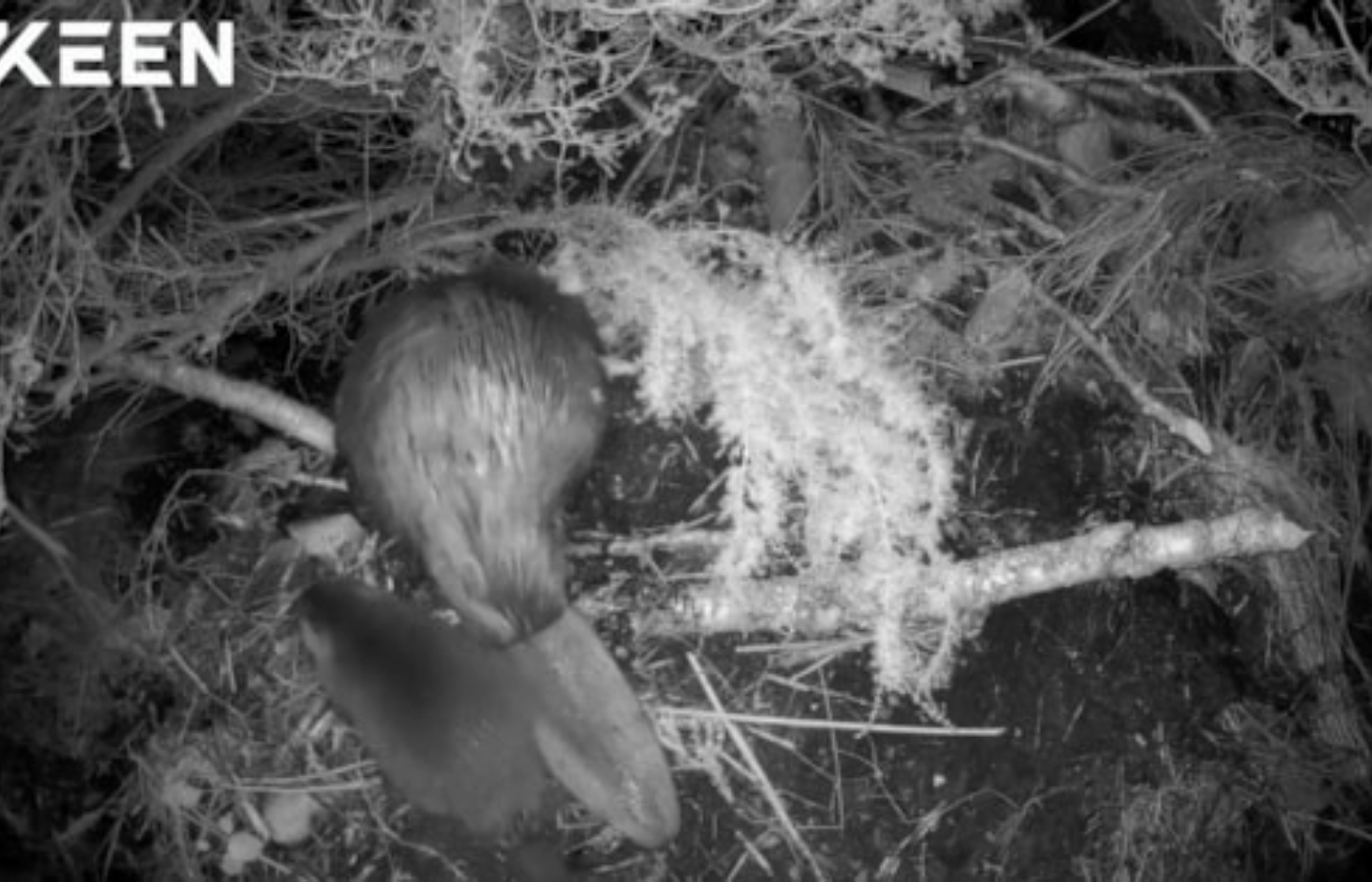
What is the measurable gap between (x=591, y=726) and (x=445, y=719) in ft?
0.86

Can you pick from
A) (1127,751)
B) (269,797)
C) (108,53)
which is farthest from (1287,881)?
(108,53)

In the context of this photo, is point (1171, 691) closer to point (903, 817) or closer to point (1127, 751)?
point (1127, 751)

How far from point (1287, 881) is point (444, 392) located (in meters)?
1.84

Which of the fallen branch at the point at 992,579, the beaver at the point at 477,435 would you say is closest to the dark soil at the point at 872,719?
the fallen branch at the point at 992,579

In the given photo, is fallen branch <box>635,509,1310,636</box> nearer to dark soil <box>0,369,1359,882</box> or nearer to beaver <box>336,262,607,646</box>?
dark soil <box>0,369,1359,882</box>

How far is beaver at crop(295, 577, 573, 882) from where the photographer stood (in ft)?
7.54

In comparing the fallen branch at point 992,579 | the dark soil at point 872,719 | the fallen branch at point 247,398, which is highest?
the fallen branch at point 247,398

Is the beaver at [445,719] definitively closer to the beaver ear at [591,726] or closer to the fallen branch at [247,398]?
the beaver ear at [591,726]

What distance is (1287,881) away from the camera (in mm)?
2514

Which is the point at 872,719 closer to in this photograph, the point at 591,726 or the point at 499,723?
the point at 591,726

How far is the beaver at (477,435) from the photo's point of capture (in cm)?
214

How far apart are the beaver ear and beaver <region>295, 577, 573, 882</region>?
0.04 m

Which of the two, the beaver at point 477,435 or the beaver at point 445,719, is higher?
the beaver at point 477,435

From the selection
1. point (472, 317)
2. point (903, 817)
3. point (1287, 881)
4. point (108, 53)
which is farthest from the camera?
point (1287, 881)
